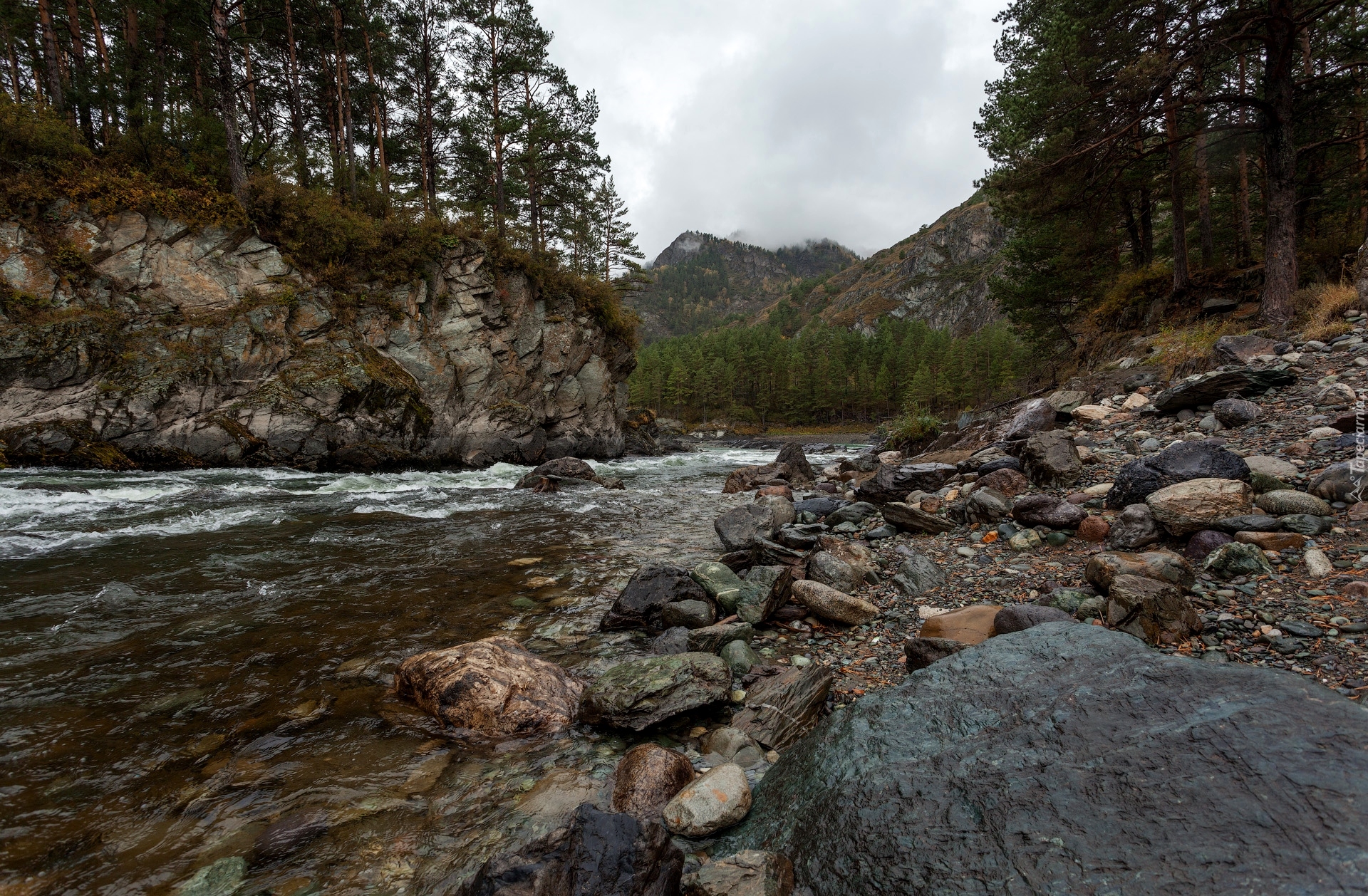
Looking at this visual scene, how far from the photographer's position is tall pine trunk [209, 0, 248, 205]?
1788cm

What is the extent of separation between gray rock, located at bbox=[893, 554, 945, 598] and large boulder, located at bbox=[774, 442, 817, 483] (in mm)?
10696

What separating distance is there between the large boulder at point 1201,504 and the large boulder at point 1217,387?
4.12 meters

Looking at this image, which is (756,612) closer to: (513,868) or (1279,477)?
(513,868)

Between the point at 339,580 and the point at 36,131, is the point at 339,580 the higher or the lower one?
the lower one

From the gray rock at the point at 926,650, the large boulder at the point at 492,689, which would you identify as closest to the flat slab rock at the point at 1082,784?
Result: the gray rock at the point at 926,650

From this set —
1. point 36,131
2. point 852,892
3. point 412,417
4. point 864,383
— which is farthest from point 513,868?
point 864,383

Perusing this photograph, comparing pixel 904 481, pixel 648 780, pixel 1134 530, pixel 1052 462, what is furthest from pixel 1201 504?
pixel 648 780

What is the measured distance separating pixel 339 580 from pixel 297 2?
2977 cm

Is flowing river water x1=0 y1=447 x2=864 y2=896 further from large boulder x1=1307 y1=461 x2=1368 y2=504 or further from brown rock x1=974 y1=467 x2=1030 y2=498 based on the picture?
large boulder x1=1307 y1=461 x2=1368 y2=504

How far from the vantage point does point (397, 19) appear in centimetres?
2567

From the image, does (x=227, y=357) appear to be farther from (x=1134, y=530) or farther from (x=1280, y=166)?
(x=1280, y=166)

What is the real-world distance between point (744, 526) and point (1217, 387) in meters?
7.60

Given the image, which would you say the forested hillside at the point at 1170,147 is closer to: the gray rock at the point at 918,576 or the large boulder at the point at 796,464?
the large boulder at the point at 796,464

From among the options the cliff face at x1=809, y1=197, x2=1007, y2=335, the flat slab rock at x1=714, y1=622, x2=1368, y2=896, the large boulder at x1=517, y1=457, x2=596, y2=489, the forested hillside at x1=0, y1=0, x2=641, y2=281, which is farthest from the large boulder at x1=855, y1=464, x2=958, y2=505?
the cliff face at x1=809, y1=197, x2=1007, y2=335
